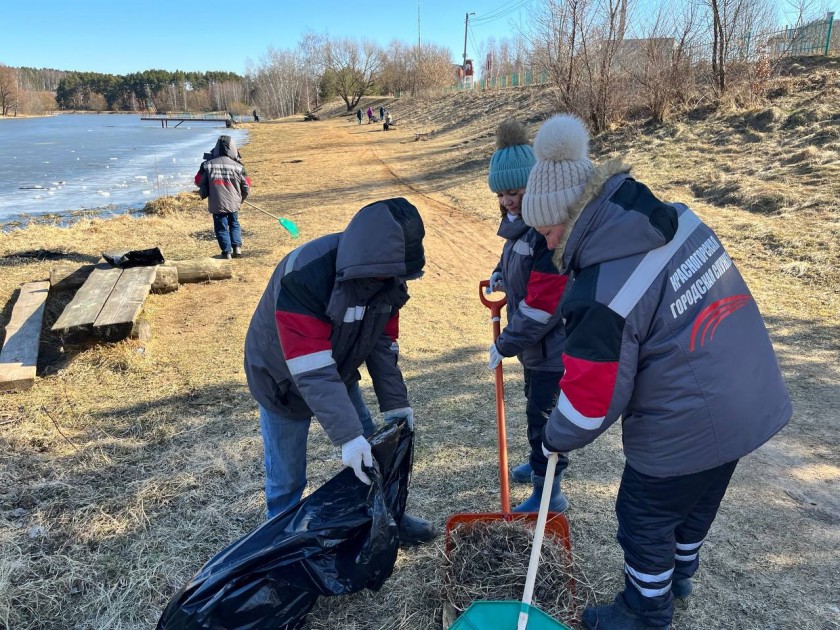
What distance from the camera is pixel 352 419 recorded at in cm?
192

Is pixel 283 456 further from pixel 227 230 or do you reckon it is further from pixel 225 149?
pixel 225 149

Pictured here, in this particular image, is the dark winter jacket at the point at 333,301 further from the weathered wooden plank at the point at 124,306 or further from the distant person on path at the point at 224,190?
the distant person on path at the point at 224,190

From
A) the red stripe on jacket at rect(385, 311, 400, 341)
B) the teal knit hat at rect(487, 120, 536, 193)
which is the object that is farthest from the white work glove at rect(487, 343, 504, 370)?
the teal knit hat at rect(487, 120, 536, 193)

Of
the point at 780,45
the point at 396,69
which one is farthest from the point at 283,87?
the point at 780,45

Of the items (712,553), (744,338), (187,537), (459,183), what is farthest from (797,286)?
(459,183)

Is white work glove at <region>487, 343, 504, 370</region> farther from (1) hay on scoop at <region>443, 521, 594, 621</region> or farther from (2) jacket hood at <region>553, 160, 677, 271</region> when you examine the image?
(2) jacket hood at <region>553, 160, 677, 271</region>

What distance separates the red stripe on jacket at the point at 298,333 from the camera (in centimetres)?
182

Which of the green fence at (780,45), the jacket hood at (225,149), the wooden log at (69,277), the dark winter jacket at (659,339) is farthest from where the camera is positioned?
the green fence at (780,45)

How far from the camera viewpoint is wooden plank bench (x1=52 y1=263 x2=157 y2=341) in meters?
4.41

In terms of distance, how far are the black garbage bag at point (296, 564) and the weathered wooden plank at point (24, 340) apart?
2925 millimetres

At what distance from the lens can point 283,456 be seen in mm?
2213

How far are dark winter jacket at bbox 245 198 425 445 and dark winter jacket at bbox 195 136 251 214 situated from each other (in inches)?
220

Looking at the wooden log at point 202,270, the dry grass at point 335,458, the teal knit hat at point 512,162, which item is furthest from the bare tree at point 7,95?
the teal knit hat at point 512,162

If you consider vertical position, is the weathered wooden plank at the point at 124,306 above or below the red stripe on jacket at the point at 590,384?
below
